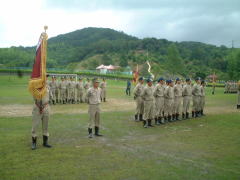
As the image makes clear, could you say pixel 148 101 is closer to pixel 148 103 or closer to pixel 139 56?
pixel 148 103

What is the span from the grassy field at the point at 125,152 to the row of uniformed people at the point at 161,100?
83cm

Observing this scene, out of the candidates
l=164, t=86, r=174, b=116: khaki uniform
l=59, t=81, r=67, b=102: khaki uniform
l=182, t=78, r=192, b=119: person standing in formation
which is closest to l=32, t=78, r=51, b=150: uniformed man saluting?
l=164, t=86, r=174, b=116: khaki uniform

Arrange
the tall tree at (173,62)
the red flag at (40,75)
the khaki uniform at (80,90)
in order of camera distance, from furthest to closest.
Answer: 1. the tall tree at (173,62)
2. the khaki uniform at (80,90)
3. the red flag at (40,75)

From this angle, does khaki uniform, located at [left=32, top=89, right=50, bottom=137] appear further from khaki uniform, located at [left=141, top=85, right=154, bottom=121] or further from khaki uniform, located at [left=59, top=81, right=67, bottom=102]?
khaki uniform, located at [left=59, top=81, right=67, bottom=102]

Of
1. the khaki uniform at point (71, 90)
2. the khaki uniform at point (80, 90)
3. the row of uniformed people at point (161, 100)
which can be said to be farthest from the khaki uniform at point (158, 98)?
the khaki uniform at point (80, 90)

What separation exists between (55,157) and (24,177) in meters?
1.56

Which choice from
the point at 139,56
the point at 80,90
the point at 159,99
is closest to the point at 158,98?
the point at 159,99

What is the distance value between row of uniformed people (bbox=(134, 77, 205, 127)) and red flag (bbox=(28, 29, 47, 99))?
5.17 metres

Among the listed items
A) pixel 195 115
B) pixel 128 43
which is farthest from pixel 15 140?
pixel 128 43

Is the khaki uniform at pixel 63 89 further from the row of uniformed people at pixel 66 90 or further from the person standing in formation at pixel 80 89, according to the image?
the person standing in formation at pixel 80 89

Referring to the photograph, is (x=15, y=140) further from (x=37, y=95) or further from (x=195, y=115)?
(x=195, y=115)

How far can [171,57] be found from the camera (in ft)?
267

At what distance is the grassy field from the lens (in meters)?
6.67

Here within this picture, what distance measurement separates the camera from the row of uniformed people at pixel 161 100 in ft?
41.5
